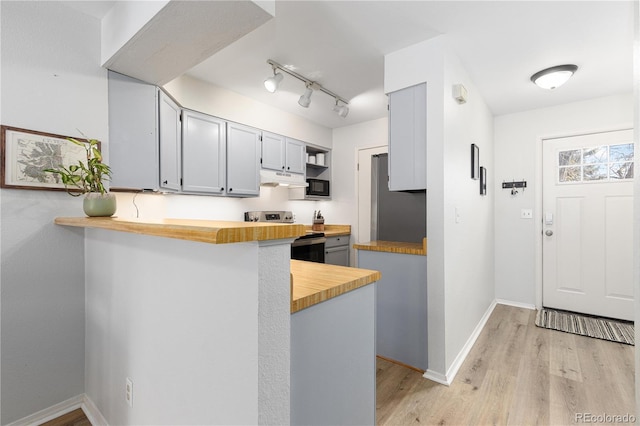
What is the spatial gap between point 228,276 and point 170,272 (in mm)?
399

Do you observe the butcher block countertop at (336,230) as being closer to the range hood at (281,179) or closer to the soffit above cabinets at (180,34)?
the range hood at (281,179)

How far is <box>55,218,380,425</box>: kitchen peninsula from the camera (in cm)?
81

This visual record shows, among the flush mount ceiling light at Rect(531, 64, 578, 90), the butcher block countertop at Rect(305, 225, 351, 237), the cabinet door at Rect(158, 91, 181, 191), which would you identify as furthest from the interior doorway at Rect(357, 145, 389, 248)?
the cabinet door at Rect(158, 91, 181, 191)

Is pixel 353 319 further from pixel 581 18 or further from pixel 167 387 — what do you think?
pixel 581 18

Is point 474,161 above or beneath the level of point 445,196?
above

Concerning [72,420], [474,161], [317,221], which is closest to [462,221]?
[474,161]

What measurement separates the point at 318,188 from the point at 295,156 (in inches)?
24.9

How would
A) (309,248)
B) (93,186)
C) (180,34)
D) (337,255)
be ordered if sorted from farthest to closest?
(337,255) → (309,248) → (93,186) → (180,34)

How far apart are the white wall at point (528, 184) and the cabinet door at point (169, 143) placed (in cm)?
381

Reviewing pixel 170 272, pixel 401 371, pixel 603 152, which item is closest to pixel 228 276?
pixel 170 272

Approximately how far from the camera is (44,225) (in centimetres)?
174

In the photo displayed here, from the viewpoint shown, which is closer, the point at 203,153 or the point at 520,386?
the point at 520,386

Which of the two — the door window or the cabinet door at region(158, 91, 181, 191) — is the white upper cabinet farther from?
the door window

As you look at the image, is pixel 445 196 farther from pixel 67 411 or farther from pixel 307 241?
pixel 67 411
